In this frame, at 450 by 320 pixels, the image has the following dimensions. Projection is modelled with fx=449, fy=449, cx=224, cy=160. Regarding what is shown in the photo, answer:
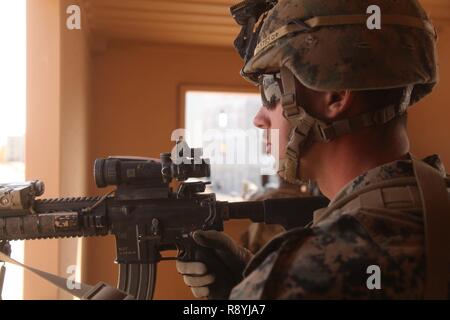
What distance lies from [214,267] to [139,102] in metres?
2.42

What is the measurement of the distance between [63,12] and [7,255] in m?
1.15

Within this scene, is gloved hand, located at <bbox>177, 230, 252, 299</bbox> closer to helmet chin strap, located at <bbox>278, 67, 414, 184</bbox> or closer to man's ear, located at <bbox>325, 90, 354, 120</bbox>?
helmet chin strap, located at <bbox>278, 67, 414, 184</bbox>

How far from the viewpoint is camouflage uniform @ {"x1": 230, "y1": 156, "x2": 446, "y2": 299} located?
0.64 m

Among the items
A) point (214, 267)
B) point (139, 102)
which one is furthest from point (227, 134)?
point (214, 267)

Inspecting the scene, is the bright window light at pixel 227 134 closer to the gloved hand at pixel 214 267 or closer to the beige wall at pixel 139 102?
the beige wall at pixel 139 102

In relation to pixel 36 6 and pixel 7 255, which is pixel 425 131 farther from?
pixel 7 255

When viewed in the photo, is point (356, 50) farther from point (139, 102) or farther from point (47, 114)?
point (139, 102)

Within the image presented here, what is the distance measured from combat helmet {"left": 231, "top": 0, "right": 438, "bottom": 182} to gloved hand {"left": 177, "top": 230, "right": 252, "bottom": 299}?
1.24 feet

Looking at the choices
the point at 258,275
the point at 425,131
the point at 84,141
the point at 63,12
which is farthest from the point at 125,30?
the point at 258,275

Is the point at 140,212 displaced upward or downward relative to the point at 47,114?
downward

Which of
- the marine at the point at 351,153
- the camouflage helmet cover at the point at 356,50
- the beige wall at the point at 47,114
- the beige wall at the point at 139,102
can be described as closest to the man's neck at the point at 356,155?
the marine at the point at 351,153

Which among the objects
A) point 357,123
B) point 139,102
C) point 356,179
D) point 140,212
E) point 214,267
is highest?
point 139,102

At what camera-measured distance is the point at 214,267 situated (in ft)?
4.00

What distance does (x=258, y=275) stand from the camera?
2.19 feet
